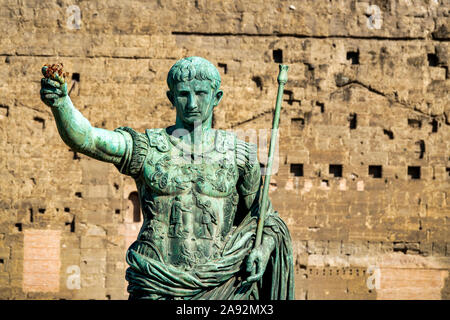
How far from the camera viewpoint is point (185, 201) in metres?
5.09

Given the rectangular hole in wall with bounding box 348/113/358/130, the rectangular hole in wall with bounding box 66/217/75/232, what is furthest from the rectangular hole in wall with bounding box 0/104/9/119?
the rectangular hole in wall with bounding box 348/113/358/130

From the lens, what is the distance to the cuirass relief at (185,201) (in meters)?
5.05

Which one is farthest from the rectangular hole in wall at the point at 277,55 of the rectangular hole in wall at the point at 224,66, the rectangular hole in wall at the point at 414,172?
the rectangular hole in wall at the point at 414,172

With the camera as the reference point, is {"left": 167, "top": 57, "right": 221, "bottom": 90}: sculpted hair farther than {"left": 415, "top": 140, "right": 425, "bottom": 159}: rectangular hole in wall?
No

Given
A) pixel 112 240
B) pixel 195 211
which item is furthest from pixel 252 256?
pixel 112 240

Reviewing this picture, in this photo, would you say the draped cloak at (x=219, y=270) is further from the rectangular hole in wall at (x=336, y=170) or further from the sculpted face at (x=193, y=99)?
the rectangular hole in wall at (x=336, y=170)

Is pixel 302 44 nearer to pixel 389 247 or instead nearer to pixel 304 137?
pixel 304 137

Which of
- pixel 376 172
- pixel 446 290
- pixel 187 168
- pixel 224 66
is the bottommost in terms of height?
pixel 446 290

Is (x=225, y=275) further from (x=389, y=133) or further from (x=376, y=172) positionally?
(x=389, y=133)

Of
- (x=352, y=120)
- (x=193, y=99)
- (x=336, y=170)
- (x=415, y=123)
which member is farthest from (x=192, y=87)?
(x=415, y=123)

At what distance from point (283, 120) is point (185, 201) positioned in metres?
9.08

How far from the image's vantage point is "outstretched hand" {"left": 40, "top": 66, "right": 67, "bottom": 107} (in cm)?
467

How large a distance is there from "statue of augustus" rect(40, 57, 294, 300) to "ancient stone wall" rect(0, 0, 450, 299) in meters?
8.56

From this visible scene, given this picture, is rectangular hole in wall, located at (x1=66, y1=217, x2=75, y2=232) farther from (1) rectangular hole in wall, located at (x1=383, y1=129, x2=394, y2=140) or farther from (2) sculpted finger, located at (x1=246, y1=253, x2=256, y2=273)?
(2) sculpted finger, located at (x1=246, y1=253, x2=256, y2=273)
